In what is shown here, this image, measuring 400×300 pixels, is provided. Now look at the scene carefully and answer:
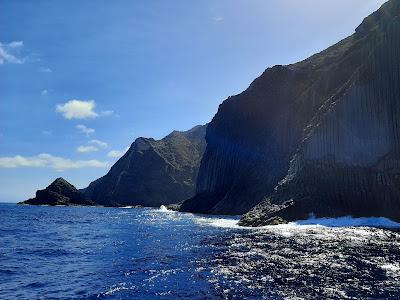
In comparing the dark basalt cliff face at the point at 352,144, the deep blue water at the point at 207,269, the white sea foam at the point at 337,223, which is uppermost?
the dark basalt cliff face at the point at 352,144

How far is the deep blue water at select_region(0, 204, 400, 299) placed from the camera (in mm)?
23766

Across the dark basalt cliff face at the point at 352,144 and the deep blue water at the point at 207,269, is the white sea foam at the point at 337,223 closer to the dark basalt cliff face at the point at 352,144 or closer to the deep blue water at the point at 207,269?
A: the dark basalt cliff face at the point at 352,144

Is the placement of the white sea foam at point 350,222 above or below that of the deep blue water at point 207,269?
above

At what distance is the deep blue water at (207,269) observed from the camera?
23766 millimetres

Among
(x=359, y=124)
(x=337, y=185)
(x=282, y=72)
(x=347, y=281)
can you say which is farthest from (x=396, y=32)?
(x=347, y=281)

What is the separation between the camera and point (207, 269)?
30.7m

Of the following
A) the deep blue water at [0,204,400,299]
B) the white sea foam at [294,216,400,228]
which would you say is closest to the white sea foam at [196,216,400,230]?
the white sea foam at [294,216,400,228]

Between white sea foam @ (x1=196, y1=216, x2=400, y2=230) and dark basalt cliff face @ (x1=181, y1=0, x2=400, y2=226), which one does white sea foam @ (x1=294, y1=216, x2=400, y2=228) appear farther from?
dark basalt cliff face @ (x1=181, y1=0, x2=400, y2=226)

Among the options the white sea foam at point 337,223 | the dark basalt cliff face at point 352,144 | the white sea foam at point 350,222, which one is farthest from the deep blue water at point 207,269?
the dark basalt cliff face at point 352,144

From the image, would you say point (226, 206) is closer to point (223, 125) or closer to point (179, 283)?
point (223, 125)

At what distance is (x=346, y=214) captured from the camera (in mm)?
74250

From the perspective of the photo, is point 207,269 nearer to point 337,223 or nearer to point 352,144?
point 337,223

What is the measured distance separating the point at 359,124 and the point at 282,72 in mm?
65619

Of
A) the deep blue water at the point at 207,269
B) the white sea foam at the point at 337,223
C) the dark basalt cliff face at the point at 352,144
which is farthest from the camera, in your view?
the dark basalt cliff face at the point at 352,144
